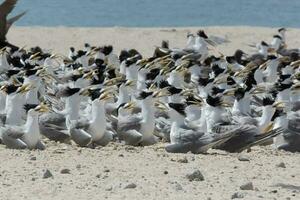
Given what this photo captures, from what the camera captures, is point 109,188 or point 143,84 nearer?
point 109,188

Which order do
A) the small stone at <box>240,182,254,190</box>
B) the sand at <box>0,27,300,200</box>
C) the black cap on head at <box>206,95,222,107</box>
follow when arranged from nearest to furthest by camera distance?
the sand at <box>0,27,300,200</box>
the small stone at <box>240,182,254,190</box>
the black cap on head at <box>206,95,222,107</box>

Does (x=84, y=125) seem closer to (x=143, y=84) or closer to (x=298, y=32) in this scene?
(x=143, y=84)

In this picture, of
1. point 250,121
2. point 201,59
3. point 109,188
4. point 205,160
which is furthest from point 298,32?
point 109,188

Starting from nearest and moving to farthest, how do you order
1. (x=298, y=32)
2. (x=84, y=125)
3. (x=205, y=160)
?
(x=205, y=160), (x=84, y=125), (x=298, y=32)

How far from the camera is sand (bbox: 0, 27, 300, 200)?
29.2 feet

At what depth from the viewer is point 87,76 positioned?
590 inches

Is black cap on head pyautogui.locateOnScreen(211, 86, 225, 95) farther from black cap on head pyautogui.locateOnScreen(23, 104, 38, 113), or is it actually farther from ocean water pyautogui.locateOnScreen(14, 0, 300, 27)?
ocean water pyautogui.locateOnScreen(14, 0, 300, 27)

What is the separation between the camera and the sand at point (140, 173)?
351 inches

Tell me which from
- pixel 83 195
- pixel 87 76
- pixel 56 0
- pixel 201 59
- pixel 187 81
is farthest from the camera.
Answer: pixel 56 0

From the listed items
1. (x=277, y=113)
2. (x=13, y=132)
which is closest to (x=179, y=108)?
(x=277, y=113)

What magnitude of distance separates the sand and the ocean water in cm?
2353

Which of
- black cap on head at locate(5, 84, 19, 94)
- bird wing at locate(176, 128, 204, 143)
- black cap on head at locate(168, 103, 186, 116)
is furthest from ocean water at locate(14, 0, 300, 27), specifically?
bird wing at locate(176, 128, 204, 143)

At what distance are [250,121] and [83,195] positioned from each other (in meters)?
4.30

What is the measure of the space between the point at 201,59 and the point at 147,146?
8.32 m
